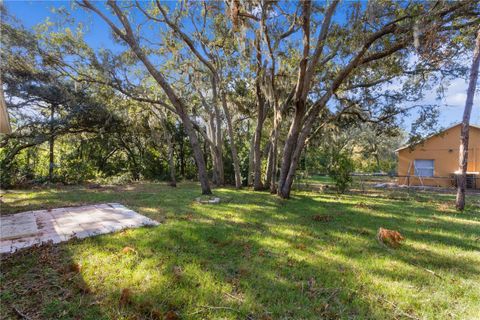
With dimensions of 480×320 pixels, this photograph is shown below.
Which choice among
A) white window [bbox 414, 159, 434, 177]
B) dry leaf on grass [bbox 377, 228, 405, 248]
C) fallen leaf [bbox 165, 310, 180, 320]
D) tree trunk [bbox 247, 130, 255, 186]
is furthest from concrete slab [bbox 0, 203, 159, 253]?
white window [bbox 414, 159, 434, 177]

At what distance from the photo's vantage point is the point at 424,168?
1536 cm

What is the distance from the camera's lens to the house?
13.8 meters

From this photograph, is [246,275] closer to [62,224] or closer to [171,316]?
[171,316]

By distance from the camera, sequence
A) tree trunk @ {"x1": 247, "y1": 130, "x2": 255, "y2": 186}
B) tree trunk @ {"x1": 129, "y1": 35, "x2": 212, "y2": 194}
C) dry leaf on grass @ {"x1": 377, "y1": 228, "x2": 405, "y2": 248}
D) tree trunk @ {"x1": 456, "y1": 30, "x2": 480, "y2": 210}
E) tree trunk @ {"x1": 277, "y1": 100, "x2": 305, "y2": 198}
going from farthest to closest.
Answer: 1. tree trunk @ {"x1": 247, "y1": 130, "x2": 255, "y2": 186}
2. tree trunk @ {"x1": 277, "y1": 100, "x2": 305, "y2": 198}
3. tree trunk @ {"x1": 129, "y1": 35, "x2": 212, "y2": 194}
4. tree trunk @ {"x1": 456, "y1": 30, "x2": 480, "y2": 210}
5. dry leaf on grass @ {"x1": 377, "y1": 228, "x2": 405, "y2": 248}

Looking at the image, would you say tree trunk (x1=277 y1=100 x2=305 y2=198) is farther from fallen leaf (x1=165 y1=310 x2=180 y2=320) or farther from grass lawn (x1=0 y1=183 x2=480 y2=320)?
fallen leaf (x1=165 y1=310 x2=180 y2=320)

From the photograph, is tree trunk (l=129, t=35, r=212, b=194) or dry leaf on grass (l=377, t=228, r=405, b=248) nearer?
dry leaf on grass (l=377, t=228, r=405, b=248)

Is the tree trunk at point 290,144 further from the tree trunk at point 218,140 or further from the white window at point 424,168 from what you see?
the white window at point 424,168

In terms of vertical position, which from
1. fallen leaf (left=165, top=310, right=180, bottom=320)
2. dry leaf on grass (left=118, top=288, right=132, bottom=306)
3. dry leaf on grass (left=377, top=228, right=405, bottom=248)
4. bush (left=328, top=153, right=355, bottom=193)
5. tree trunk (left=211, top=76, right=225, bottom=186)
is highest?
tree trunk (left=211, top=76, right=225, bottom=186)

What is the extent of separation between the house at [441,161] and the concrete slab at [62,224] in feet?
47.4

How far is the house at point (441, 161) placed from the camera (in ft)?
45.2

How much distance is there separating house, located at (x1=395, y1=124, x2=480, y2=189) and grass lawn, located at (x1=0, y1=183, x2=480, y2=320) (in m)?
12.6

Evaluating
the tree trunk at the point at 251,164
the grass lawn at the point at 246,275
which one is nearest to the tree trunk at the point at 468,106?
the grass lawn at the point at 246,275

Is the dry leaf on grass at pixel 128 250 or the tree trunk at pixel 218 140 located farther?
the tree trunk at pixel 218 140

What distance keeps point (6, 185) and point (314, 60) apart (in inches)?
452
